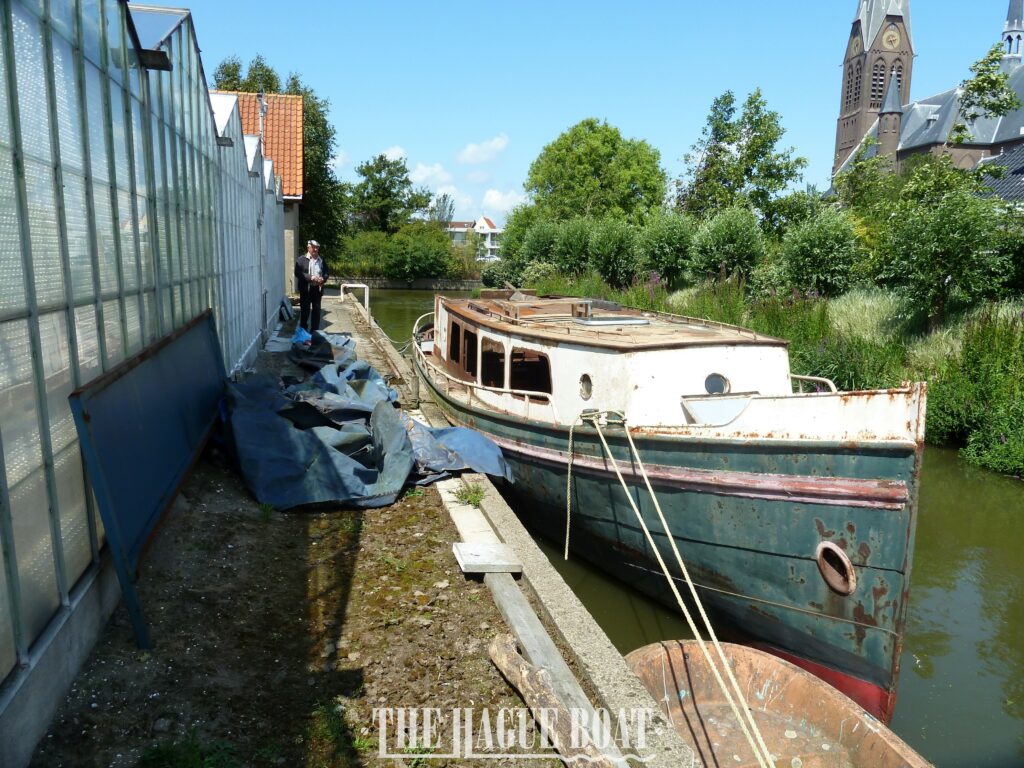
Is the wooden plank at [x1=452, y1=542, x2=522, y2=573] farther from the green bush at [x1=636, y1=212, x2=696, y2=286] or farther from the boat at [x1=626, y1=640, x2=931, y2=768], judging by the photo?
the green bush at [x1=636, y1=212, x2=696, y2=286]

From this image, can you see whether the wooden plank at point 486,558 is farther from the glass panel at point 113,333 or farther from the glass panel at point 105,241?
the glass panel at point 105,241

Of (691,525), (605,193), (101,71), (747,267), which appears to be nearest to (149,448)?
(101,71)

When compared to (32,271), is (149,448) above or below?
below

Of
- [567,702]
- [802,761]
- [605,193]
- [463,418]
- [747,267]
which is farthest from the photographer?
[605,193]

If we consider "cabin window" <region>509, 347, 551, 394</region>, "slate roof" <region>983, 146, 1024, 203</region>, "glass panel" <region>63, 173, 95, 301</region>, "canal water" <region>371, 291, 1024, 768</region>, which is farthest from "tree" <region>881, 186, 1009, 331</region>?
"glass panel" <region>63, 173, 95, 301</region>

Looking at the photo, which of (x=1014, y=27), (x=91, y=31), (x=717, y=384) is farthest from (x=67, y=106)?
(x=1014, y=27)

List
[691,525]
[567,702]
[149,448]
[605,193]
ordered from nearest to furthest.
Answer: [567,702]
[149,448]
[691,525]
[605,193]

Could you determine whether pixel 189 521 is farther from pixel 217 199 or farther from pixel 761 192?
pixel 761 192

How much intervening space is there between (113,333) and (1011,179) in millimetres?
28447

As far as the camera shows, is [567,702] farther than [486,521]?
No

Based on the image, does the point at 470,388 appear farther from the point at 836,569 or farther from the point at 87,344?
the point at 87,344

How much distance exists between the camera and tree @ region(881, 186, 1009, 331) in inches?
460

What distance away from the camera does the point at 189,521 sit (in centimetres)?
564

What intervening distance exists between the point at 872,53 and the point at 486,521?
8719 centimetres
